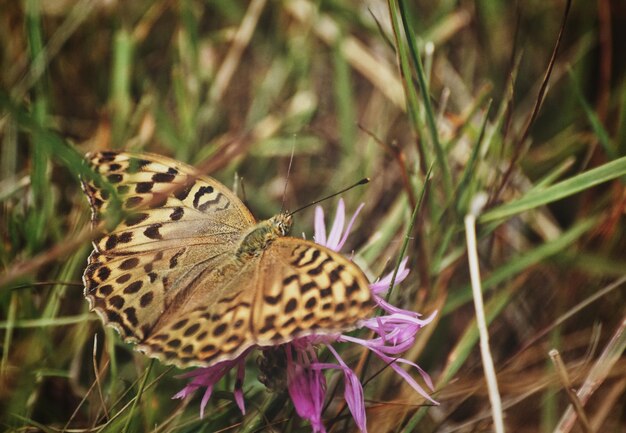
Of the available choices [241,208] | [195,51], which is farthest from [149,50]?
[241,208]

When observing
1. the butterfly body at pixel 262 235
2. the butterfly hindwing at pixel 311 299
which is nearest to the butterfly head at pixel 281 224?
the butterfly body at pixel 262 235

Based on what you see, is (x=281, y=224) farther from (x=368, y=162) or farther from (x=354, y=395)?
(x=368, y=162)

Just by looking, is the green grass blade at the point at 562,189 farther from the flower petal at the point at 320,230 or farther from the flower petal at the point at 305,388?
the flower petal at the point at 305,388

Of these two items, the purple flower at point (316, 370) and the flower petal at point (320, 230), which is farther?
the flower petal at point (320, 230)

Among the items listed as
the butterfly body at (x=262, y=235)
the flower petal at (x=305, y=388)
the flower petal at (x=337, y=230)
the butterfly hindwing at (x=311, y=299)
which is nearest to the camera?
the butterfly hindwing at (x=311, y=299)

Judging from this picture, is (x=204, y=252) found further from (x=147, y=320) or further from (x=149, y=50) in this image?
(x=149, y=50)

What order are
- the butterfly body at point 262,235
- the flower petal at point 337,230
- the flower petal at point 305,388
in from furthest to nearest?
the flower petal at point 337,230 < the butterfly body at point 262,235 < the flower petal at point 305,388

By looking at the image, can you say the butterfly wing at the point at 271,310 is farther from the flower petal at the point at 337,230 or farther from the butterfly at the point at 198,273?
the flower petal at the point at 337,230

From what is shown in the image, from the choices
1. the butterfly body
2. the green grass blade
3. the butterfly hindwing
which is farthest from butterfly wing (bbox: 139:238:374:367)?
the green grass blade

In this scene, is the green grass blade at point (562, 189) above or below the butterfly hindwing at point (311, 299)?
above

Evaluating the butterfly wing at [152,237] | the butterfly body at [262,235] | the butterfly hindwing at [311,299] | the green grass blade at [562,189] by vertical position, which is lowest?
the butterfly wing at [152,237]
